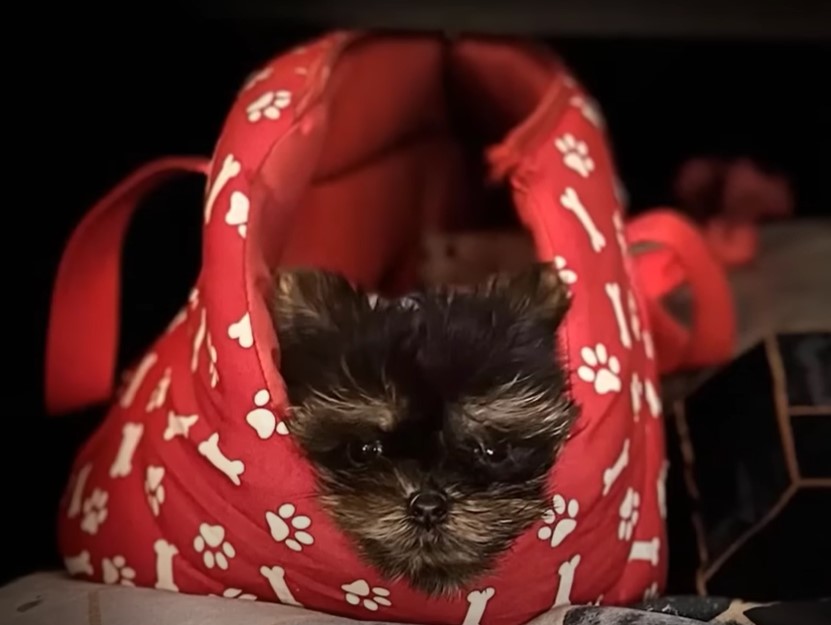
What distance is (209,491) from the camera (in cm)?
76

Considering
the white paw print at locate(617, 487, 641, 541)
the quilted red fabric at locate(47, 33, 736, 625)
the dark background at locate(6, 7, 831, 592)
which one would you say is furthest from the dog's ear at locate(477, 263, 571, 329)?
the dark background at locate(6, 7, 831, 592)

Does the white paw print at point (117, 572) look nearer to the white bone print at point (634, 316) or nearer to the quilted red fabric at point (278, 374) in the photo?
the quilted red fabric at point (278, 374)

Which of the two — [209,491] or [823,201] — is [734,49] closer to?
[823,201]

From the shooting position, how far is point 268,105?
873 millimetres

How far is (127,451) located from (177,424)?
73mm

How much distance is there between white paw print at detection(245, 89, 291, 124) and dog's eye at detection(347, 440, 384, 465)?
0.90ft

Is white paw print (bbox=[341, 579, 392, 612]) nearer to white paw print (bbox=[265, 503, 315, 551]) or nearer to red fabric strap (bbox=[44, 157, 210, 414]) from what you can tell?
white paw print (bbox=[265, 503, 315, 551])

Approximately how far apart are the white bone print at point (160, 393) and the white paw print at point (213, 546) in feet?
0.34

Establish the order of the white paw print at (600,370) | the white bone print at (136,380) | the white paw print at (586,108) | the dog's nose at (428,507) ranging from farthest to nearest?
1. the white paw print at (586,108)
2. the white bone print at (136,380)
3. the white paw print at (600,370)
4. the dog's nose at (428,507)

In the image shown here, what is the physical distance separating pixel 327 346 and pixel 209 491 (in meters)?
0.12

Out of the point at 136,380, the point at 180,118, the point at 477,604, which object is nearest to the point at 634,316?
the point at 477,604

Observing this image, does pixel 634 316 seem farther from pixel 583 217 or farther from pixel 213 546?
pixel 213 546

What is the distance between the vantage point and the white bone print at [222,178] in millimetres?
813

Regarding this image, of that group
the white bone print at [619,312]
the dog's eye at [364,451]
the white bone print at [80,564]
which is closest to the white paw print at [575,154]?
the white bone print at [619,312]
